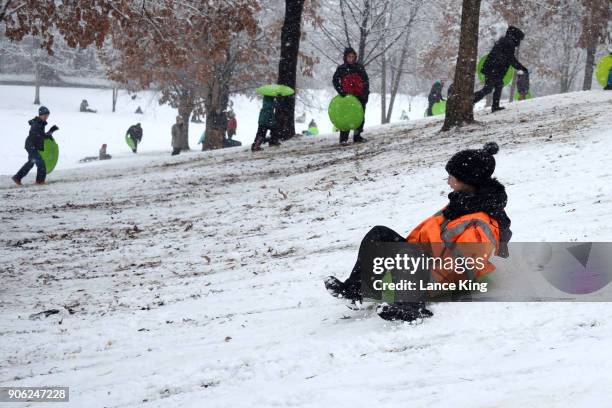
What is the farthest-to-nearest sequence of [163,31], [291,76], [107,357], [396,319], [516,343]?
[291,76]
[163,31]
[107,357]
[396,319]
[516,343]

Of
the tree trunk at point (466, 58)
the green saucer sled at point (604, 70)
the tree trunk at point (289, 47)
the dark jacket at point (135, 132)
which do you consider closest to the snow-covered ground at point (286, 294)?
the tree trunk at point (466, 58)

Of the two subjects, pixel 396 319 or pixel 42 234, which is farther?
pixel 42 234

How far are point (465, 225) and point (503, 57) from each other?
10.4m

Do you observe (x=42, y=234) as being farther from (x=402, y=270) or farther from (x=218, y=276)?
(x=402, y=270)

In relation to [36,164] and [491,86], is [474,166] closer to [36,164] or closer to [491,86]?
[491,86]

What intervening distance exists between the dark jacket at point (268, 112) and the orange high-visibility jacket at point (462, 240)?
10.3 metres

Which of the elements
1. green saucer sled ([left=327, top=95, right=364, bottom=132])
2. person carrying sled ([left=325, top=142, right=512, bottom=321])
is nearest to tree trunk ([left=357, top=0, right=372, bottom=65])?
green saucer sled ([left=327, top=95, right=364, bottom=132])

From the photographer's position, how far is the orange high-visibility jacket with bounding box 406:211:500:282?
3877mm

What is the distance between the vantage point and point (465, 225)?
3.90 meters

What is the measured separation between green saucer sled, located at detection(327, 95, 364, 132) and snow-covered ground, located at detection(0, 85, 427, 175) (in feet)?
35.6

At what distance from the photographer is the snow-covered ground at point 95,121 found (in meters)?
28.5

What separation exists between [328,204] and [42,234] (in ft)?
12.7

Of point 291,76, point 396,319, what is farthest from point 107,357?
point 291,76

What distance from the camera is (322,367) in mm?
3574
